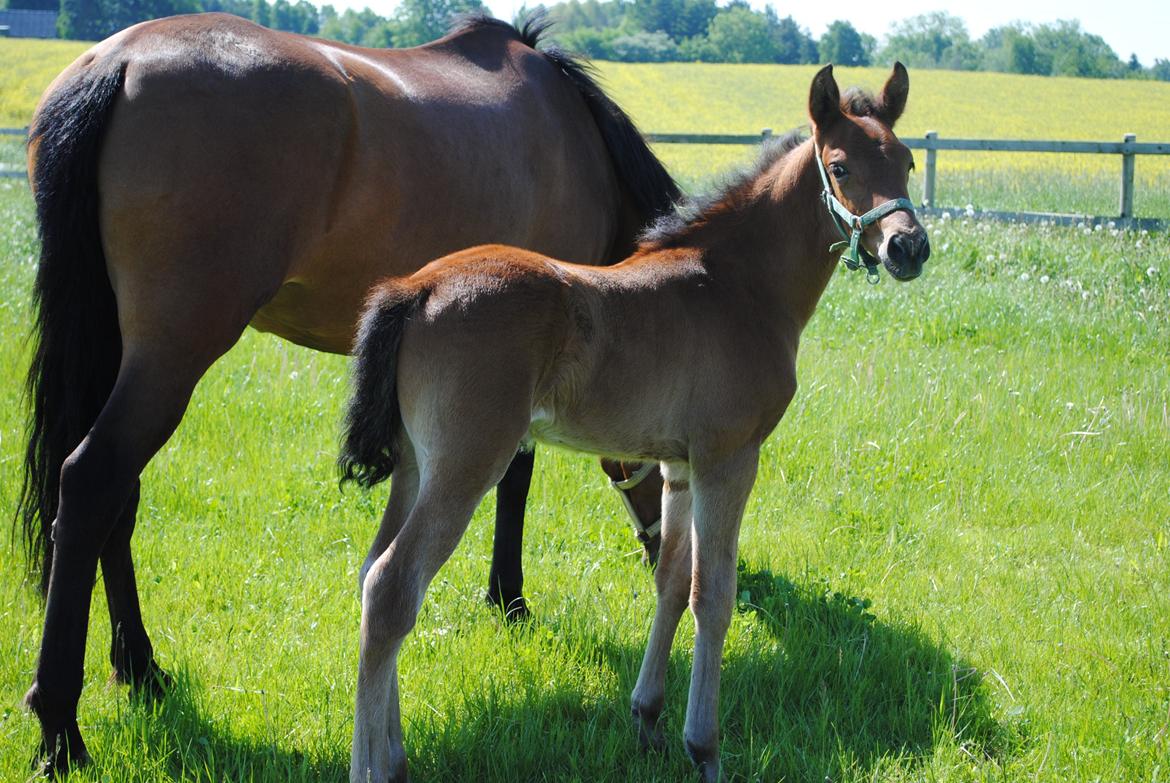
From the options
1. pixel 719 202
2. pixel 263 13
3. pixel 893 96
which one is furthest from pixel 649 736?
pixel 263 13

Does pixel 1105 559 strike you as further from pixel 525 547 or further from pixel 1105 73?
pixel 1105 73

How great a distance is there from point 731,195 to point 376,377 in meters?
1.47

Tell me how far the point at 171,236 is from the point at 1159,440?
210 inches

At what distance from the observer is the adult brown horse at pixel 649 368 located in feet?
8.34

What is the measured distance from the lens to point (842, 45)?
66.1 metres

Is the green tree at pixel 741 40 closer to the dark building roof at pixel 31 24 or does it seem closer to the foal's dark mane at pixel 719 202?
the dark building roof at pixel 31 24

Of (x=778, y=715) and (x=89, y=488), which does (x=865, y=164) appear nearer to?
(x=778, y=715)

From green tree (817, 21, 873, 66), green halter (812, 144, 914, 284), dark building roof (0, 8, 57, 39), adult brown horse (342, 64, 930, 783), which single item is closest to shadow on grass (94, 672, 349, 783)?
adult brown horse (342, 64, 930, 783)

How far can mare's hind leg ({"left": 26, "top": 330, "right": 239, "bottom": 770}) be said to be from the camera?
2883mm

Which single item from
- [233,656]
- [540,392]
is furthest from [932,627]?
[233,656]

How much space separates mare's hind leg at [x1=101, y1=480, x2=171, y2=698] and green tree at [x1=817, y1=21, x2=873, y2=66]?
66.3 m

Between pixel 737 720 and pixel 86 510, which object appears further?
pixel 737 720

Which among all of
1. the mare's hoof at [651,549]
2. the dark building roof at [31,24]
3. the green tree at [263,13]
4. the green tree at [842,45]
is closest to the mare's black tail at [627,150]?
the mare's hoof at [651,549]

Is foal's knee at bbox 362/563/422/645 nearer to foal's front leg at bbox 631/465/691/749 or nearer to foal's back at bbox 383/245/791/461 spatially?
→ foal's back at bbox 383/245/791/461
